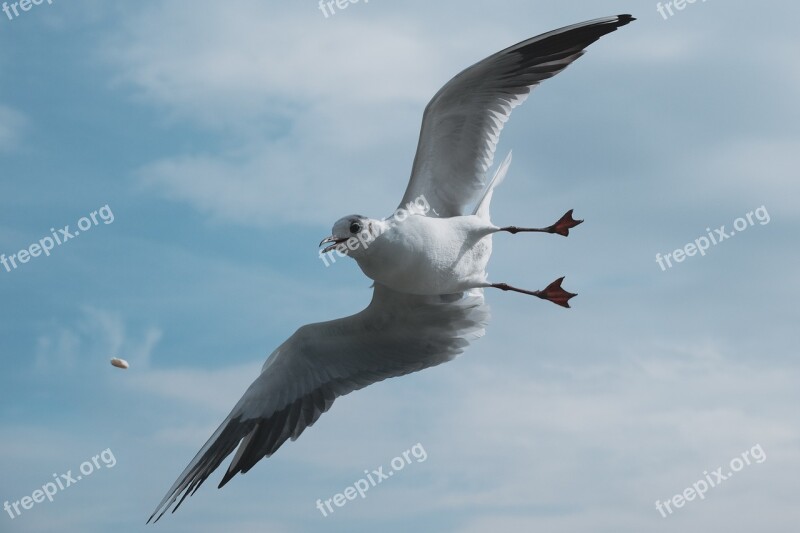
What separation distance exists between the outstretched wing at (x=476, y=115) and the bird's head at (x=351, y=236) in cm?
93

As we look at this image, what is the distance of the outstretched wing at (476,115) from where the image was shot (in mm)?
8672

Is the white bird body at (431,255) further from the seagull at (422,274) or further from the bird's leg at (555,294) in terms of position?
the bird's leg at (555,294)

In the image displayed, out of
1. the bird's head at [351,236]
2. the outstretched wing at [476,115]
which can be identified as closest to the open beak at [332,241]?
the bird's head at [351,236]

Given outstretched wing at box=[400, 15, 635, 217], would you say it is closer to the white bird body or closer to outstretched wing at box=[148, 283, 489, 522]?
the white bird body

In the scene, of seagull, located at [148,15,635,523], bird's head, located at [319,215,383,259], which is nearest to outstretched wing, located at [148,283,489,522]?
seagull, located at [148,15,635,523]

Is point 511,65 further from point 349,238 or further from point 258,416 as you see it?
point 258,416

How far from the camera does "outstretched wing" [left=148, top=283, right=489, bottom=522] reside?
934cm

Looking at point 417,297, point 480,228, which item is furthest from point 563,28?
point 417,297

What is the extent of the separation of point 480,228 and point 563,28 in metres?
1.79

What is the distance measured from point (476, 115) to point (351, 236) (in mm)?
1634

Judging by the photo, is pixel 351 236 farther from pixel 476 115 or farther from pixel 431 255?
pixel 476 115

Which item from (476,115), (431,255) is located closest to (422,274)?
(431,255)

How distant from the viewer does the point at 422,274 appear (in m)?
8.28

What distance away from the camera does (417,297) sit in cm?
927
